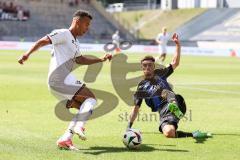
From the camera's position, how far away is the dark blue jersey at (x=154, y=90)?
11.5 m

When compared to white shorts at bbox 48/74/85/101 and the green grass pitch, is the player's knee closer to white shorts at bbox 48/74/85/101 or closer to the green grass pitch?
the green grass pitch

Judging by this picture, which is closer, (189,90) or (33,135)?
(33,135)

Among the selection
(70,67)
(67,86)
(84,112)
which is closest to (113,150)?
(84,112)

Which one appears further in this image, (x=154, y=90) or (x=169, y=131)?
(x=154, y=90)

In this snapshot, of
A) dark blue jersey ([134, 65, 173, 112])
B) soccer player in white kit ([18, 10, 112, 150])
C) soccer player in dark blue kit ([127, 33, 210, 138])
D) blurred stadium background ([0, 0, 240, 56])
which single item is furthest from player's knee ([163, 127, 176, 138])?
blurred stadium background ([0, 0, 240, 56])

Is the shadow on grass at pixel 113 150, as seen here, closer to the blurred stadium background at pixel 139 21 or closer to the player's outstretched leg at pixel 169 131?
the player's outstretched leg at pixel 169 131

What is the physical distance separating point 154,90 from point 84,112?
205 centimetres

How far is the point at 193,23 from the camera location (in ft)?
313

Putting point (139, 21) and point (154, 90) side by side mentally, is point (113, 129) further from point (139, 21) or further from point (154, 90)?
point (139, 21)

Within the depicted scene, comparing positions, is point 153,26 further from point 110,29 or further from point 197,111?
point 197,111

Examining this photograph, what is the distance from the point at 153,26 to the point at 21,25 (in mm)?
30076

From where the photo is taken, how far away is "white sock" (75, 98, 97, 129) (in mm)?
9969

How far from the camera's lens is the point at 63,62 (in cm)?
1020

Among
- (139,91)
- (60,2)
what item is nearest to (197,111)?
(139,91)
